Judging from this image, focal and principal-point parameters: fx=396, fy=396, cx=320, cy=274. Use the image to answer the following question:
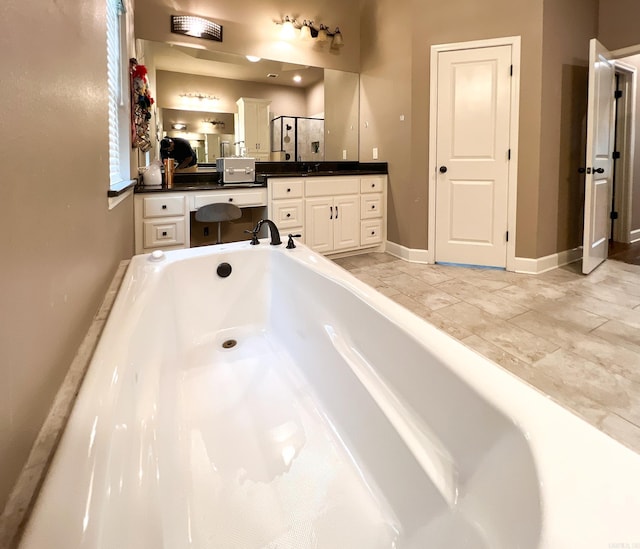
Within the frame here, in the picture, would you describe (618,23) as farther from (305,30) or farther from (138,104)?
(138,104)

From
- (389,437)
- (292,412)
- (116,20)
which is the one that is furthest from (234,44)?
(389,437)

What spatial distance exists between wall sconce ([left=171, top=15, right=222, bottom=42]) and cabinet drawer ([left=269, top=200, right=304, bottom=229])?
164 cm

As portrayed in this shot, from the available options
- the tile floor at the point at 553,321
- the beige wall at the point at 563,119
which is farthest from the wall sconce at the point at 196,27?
the beige wall at the point at 563,119

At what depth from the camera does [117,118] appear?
2408 mm

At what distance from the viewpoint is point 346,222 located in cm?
403

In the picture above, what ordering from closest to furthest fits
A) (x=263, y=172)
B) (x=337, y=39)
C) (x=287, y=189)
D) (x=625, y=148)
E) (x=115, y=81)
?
(x=115, y=81)
(x=287, y=189)
(x=263, y=172)
(x=337, y=39)
(x=625, y=148)

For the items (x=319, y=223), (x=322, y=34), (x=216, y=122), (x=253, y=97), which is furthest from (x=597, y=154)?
(x=216, y=122)

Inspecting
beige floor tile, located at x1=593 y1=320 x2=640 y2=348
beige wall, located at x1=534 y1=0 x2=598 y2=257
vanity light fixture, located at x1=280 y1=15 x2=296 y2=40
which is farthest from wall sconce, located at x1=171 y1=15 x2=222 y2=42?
beige floor tile, located at x1=593 y1=320 x2=640 y2=348

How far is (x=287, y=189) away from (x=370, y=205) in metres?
0.97

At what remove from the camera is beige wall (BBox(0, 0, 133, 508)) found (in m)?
0.59

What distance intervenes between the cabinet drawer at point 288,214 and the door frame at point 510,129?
4.15 ft

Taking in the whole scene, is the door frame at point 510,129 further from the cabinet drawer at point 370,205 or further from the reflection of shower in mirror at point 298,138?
the reflection of shower in mirror at point 298,138

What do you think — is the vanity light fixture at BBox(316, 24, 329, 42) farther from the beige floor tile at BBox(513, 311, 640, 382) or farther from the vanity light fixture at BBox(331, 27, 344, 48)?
the beige floor tile at BBox(513, 311, 640, 382)

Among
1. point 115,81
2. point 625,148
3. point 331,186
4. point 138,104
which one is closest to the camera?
point 115,81
